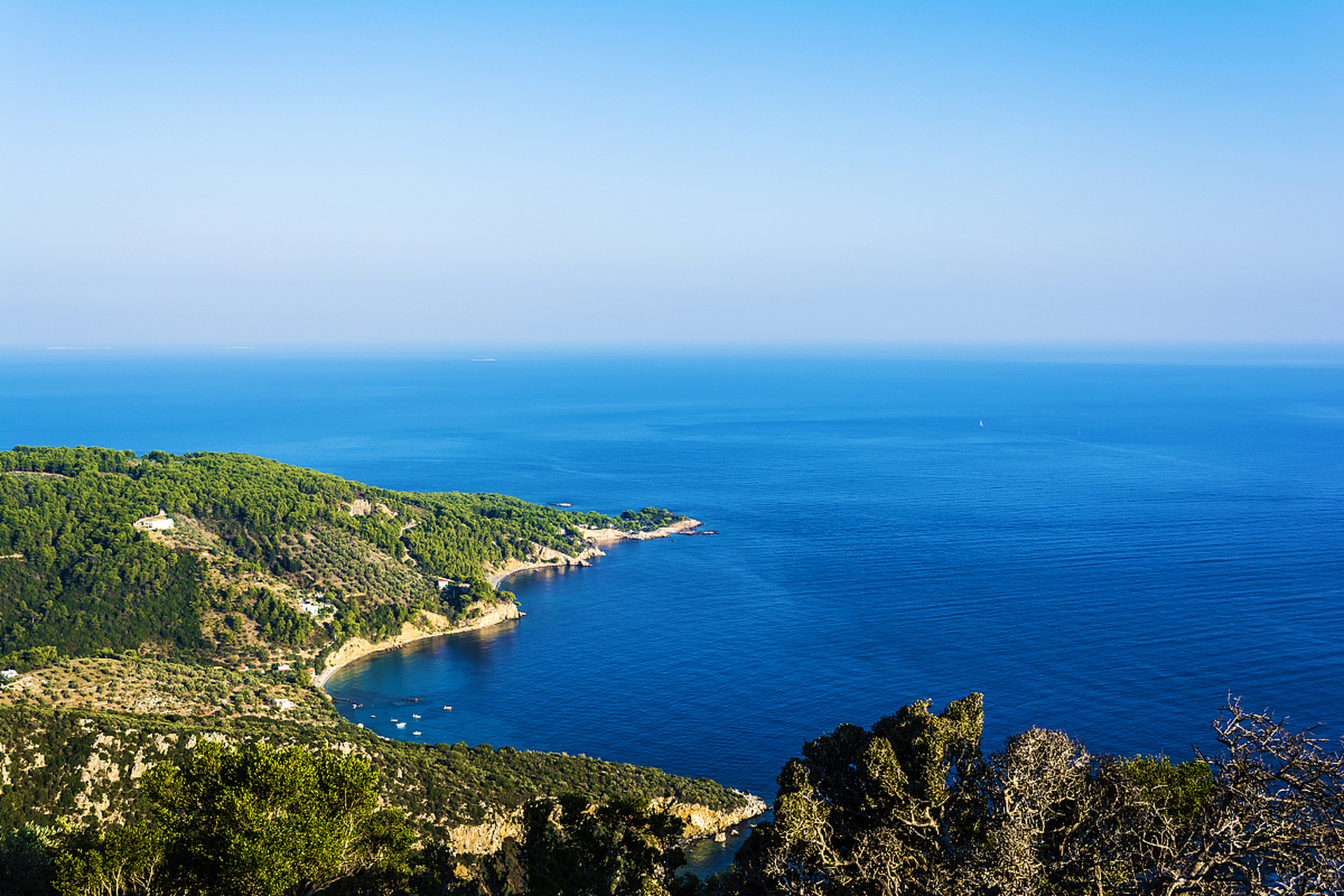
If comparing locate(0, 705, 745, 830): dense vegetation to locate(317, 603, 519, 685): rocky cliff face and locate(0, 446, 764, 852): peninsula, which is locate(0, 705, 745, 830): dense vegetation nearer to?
locate(0, 446, 764, 852): peninsula

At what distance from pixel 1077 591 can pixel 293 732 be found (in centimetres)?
6293

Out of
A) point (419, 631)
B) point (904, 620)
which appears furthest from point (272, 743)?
point (904, 620)

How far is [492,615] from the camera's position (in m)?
80.9

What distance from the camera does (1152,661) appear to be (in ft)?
198

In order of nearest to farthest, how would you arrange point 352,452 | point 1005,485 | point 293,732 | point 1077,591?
point 293,732, point 1077,591, point 1005,485, point 352,452

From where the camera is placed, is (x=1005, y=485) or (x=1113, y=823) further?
(x=1005, y=485)

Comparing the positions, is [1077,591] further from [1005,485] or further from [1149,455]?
[1149,455]

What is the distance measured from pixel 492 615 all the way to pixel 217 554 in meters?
24.2

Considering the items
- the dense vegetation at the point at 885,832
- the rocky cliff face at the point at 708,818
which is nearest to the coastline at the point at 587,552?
the rocky cliff face at the point at 708,818

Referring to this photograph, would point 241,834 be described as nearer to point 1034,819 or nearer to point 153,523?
point 1034,819

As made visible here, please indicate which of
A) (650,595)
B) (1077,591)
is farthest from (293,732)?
(1077,591)

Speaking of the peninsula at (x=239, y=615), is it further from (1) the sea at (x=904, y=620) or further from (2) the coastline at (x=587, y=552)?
(1) the sea at (x=904, y=620)

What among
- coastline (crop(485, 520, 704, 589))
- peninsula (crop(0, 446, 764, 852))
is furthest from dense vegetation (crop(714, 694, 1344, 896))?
coastline (crop(485, 520, 704, 589))

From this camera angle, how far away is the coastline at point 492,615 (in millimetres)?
71000
